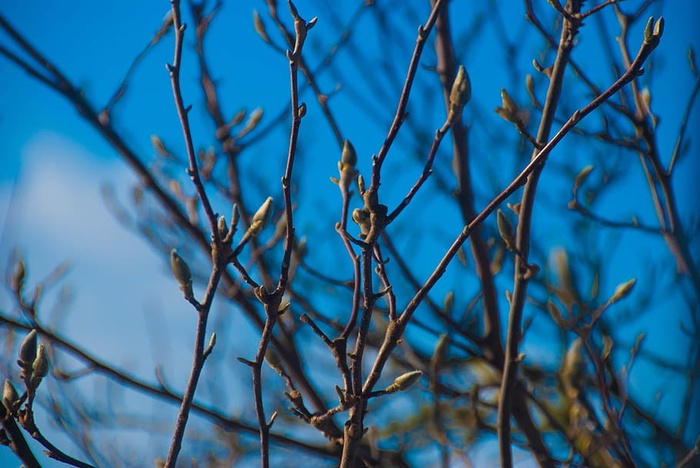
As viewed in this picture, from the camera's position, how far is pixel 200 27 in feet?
5.24

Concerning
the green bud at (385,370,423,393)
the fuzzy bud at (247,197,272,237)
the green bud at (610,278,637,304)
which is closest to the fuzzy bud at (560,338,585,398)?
the green bud at (610,278,637,304)

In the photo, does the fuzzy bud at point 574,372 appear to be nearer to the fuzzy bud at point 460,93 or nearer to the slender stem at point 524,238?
the slender stem at point 524,238

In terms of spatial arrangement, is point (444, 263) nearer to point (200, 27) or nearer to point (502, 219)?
point (502, 219)

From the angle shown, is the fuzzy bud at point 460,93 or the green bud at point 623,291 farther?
the green bud at point 623,291

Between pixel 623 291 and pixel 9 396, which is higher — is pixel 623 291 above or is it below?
above

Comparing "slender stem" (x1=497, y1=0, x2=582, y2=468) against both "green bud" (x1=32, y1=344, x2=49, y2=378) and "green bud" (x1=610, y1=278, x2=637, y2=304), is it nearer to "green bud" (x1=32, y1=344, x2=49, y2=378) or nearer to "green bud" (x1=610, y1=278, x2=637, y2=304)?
"green bud" (x1=610, y1=278, x2=637, y2=304)

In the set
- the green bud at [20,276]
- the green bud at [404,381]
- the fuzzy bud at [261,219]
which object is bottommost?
the green bud at [404,381]

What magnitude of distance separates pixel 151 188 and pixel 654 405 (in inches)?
51.6

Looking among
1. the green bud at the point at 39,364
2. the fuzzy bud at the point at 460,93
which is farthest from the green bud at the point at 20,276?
the fuzzy bud at the point at 460,93

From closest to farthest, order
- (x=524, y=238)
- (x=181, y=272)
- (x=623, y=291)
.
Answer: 1. (x=181, y=272)
2. (x=524, y=238)
3. (x=623, y=291)

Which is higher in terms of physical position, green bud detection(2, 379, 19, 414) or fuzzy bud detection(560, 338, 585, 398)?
fuzzy bud detection(560, 338, 585, 398)

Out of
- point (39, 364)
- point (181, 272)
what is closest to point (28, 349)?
point (39, 364)

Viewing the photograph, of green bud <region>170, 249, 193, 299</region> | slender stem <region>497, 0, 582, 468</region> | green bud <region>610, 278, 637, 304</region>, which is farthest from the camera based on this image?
green bud <region>610, 278, 637, 304</region>

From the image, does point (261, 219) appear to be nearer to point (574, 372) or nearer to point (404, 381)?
point (404, 381)
